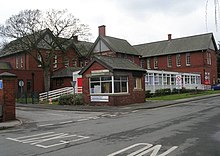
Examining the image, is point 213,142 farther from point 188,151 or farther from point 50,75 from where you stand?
point 50,75

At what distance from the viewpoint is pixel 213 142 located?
866cm

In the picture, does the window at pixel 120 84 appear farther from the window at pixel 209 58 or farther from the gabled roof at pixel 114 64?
the window at pixel 209 58

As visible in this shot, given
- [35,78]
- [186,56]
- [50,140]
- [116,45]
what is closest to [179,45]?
[186,56]

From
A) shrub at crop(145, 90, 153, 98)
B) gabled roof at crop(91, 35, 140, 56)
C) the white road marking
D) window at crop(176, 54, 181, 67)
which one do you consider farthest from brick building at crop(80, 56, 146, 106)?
window at crop(176, 54, 181, 67)

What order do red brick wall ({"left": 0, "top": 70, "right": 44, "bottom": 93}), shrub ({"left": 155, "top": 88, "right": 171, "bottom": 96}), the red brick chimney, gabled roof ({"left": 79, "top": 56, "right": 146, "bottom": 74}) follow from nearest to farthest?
gabled roof ({"left": 79, "top": 56, "right": 146, "bottom": 74})
shrub ({"left": 155, "top": 88, "right": 171, "bottom": 96})
red brick wall ({"left": 0, "top": 70, "right": 44, "bottom": 93})
the red brick chimney

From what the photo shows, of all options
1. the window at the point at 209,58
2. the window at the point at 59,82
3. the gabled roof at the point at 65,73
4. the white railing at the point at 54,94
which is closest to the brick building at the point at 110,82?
the white railing at the point at 54,94

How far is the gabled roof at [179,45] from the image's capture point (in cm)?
5608

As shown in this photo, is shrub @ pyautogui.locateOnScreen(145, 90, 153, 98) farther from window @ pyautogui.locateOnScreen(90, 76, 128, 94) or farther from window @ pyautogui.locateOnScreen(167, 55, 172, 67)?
window @ pyautogui.locateOnScreen(167, 55, 172, 67)

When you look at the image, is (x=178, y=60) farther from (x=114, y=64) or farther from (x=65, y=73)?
(x=114, y=64)

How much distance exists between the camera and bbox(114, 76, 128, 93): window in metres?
25.7

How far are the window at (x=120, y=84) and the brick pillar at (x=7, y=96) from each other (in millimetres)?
10853

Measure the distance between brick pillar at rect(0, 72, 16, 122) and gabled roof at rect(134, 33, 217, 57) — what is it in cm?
4470

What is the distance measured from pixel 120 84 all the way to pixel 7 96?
11845 millimetres

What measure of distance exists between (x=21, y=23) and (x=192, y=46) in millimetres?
33436
